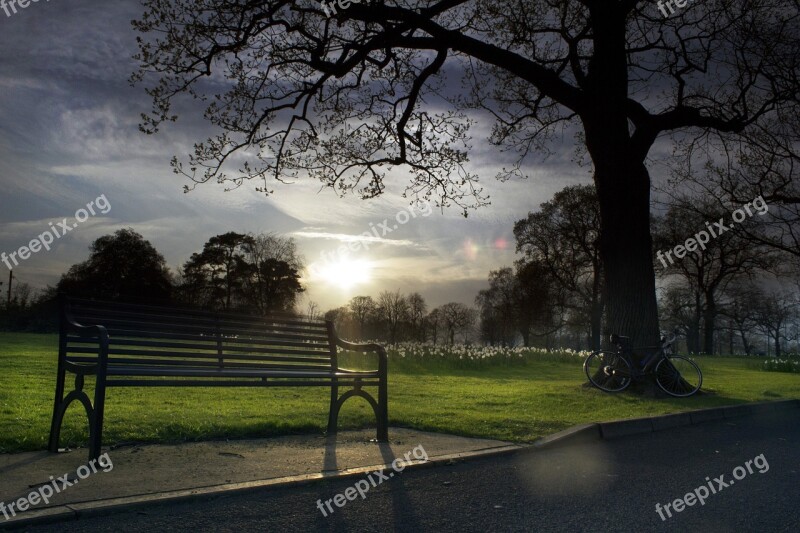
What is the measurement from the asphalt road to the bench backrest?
6.87ft

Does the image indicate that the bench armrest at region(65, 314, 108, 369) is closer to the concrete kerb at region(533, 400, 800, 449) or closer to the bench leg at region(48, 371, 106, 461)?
the bench leg at region(48, 371, 106, 461)

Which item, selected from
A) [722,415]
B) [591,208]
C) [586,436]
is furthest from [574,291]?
[586,436]

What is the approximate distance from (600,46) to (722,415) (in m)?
7.17

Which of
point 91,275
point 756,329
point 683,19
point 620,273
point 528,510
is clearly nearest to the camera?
point 528,510

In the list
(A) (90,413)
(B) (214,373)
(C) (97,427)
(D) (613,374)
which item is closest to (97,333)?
(A) (90,413)

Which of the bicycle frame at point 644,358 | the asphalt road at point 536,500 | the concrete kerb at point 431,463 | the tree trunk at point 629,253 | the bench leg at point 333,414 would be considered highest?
the tree trunk at point 629,253

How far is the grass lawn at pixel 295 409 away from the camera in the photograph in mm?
6688

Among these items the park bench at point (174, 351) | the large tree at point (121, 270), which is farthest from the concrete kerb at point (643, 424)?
the large tree at point (121, 270)

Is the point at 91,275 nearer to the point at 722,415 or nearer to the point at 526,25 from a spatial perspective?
the point at 526,25

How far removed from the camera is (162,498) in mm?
4176

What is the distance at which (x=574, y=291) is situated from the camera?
1622 inches

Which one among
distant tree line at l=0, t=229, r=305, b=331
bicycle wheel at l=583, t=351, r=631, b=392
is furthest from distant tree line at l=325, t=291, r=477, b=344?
bicycle wheel at l=583, t=351, r=631, b=392

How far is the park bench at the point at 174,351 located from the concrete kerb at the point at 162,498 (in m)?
0.96

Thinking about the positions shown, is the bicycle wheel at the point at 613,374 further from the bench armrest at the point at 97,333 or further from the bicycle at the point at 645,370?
the bench armrest at the point at 97,333
